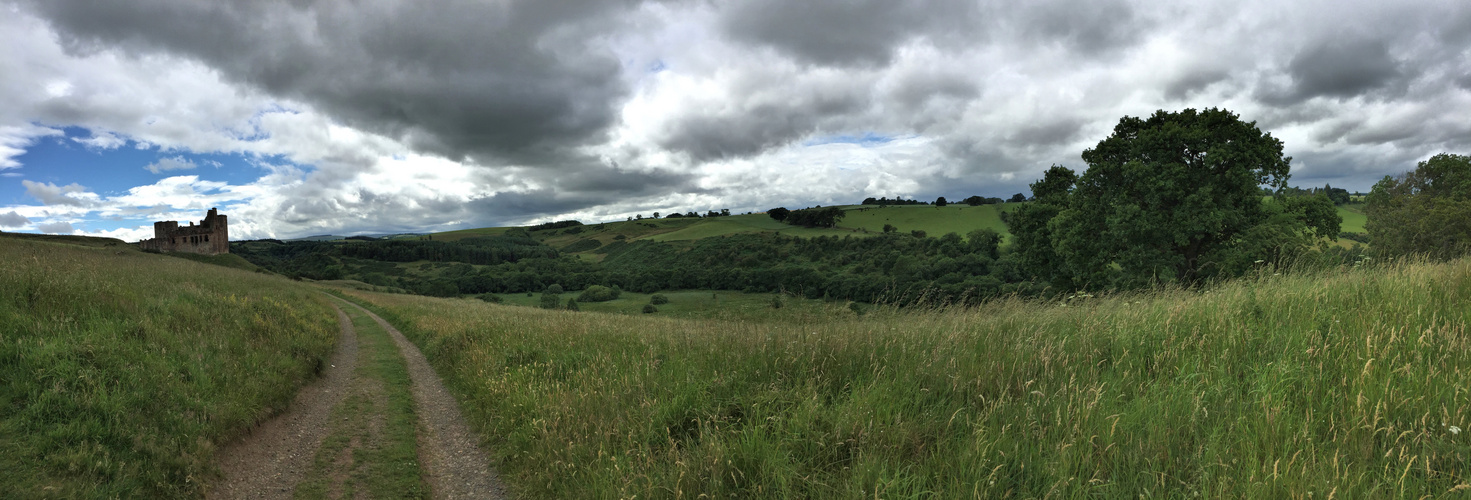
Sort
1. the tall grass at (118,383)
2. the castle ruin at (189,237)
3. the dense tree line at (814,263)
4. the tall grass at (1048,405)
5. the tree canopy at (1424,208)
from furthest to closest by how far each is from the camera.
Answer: the castle ruin at (189,237)
the dense tree line at (814,263)
the tree canopy at (1424,208)
the tall grass at (118,383)
the tall grass at (1048,405)

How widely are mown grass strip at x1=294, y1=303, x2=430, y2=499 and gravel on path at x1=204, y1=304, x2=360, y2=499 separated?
18cm

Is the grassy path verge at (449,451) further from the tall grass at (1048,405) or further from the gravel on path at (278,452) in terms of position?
the gravel on path at (278,452)

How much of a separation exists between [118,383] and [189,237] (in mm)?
108484

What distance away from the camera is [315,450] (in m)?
7.18

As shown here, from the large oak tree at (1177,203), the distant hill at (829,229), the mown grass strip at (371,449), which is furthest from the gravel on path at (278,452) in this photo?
the distant hill at (829,229)

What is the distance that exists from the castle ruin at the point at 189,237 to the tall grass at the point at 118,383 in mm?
98783

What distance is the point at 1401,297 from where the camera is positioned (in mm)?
5602

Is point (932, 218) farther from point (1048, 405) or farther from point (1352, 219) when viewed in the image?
point (1048, 405)

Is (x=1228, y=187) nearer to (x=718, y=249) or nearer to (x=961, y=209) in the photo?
(x=961, y=209)

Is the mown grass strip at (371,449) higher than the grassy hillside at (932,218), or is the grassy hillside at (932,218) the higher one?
the grassy hillside at (932,218)

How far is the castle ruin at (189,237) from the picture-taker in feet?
264

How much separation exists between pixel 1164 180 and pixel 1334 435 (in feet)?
84.9

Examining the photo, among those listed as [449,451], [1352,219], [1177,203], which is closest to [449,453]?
[449,451]

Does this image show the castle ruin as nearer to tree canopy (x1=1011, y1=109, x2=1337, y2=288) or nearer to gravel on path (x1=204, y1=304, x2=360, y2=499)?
gravel on path (x1=204, y1=304, x2=360, y2=499)
